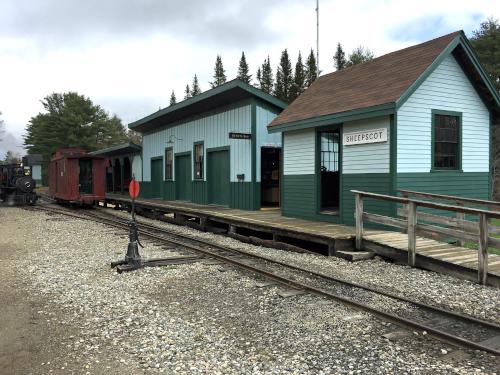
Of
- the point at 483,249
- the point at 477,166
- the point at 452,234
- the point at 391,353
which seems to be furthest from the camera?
the point at 477,166

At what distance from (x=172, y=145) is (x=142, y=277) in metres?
14.3

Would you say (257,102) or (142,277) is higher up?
(257,102)

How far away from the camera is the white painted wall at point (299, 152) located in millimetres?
11641

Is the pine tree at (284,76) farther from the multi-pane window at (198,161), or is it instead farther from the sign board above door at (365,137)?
the sign board above door at (365,137)

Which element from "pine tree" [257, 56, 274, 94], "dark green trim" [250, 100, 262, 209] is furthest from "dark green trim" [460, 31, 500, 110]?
"pine tree" [257, 56, 274, 94]

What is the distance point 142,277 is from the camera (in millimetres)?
7070

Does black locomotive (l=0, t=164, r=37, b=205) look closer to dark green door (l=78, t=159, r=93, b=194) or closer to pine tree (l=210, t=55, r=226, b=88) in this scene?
dark green door (l=78, t=159, r=93, b=194)

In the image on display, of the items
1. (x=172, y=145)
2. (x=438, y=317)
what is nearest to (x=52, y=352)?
(x=438, y=317)

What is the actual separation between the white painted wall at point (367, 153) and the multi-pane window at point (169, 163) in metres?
12.0

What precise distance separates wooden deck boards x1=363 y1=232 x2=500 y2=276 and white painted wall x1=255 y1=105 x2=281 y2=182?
21.1 ft

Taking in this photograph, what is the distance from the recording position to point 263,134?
585 inches

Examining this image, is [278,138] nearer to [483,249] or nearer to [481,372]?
[483,249]

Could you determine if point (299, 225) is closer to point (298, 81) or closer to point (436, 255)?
point (436, 255)

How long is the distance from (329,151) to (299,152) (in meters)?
0.91
